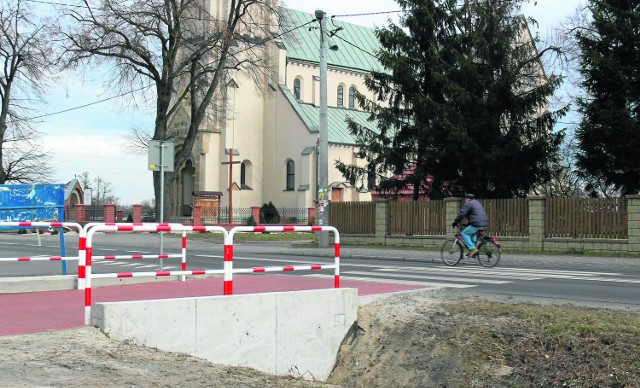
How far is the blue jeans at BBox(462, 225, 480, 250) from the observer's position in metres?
19.1

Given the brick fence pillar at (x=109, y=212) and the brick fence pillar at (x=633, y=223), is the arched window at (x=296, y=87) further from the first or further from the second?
the brick fence pillar at (x=633, y=223)

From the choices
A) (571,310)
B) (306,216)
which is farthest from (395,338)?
(306,216)

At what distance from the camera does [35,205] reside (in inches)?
603

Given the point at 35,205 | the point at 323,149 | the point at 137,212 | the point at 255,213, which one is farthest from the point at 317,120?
the point at 35,205

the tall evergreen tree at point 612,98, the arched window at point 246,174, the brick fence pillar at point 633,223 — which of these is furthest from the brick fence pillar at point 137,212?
the brick fence pillar at point 633,223

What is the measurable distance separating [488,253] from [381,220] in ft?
42.5

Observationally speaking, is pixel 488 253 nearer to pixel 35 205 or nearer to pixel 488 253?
pixel 488 253

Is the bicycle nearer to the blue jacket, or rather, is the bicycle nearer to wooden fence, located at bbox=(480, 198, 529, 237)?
the blue jacket

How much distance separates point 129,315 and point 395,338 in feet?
11.2

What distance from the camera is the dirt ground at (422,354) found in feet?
19.9

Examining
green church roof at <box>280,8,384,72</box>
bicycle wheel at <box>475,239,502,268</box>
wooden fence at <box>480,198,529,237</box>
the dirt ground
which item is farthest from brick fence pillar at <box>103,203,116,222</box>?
the dirt ground

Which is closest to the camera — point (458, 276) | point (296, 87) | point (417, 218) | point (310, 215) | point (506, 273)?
point (458, 276)

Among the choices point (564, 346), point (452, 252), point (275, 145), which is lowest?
point (564, 346)

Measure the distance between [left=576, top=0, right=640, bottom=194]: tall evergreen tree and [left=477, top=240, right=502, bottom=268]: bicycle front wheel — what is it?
12.2 m
